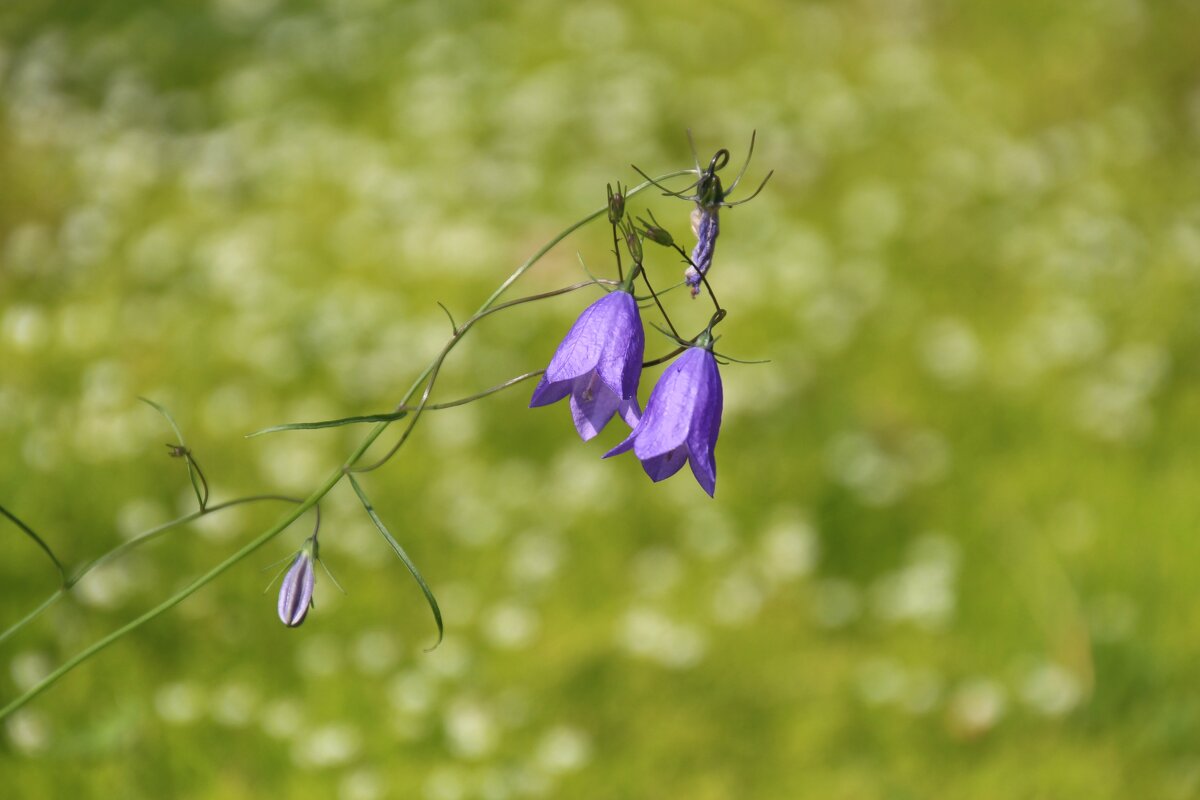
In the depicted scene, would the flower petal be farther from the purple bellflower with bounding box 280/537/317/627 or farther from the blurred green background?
the blurred green background

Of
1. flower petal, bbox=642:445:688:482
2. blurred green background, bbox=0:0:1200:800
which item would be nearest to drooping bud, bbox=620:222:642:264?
flower petal, bbox=642:445:688:482

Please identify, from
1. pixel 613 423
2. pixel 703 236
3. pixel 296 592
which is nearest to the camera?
pixel 703 236

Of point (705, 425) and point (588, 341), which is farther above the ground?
point (588, 341)

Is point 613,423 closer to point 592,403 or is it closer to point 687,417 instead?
point 592,403

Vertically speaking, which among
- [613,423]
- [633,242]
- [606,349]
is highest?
[613,423]

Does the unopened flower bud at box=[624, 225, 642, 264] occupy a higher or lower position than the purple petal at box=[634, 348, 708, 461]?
higher

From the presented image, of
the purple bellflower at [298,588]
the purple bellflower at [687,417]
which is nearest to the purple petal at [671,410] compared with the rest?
the purple bellflower at [687,417]

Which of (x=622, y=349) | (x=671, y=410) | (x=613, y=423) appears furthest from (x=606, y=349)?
(x=613, y=423)

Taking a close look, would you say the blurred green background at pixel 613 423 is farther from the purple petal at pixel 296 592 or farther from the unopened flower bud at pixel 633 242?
the unopened flower bud at pixel 633 242

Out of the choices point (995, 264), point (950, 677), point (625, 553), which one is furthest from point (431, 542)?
point (995, 264)
